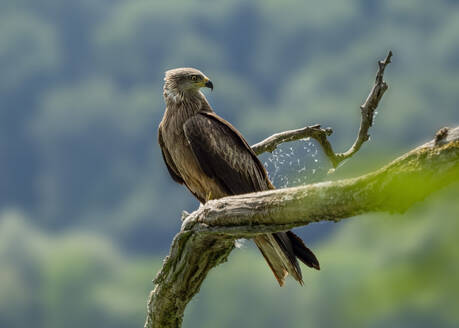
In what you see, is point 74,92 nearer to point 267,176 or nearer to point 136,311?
point 136,311

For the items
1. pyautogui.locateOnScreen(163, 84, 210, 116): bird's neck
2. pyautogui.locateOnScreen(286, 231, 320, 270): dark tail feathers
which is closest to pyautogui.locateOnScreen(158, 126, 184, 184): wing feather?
pyautogui.locateOnScreen(163, 84, 210, 116): bird's neck

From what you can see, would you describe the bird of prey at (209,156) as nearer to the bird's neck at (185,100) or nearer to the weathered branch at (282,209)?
the bird's neck at (185,100)

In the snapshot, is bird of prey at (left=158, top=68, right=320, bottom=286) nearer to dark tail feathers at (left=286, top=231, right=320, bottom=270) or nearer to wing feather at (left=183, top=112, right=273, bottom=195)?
wing feather at (left=183, top=112, right=273, bottom=195)

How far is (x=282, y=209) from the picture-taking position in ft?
12.5

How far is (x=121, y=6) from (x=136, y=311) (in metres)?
101

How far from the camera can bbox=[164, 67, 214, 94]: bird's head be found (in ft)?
23.3

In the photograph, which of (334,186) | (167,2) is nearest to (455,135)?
(334,186)

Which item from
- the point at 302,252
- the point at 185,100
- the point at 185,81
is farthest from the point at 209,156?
the point at 302,252

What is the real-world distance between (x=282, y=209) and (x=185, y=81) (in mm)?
3538

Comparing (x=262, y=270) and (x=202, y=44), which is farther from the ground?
(x=202, y=44)

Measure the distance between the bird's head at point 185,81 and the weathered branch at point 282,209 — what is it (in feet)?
7.36

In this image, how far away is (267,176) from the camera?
21.2 ft

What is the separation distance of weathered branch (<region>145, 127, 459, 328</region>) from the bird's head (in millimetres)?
2244

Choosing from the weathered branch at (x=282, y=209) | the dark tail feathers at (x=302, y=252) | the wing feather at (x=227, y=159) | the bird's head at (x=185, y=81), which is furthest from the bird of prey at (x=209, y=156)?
the weathered branch at (x=282, y=209)
